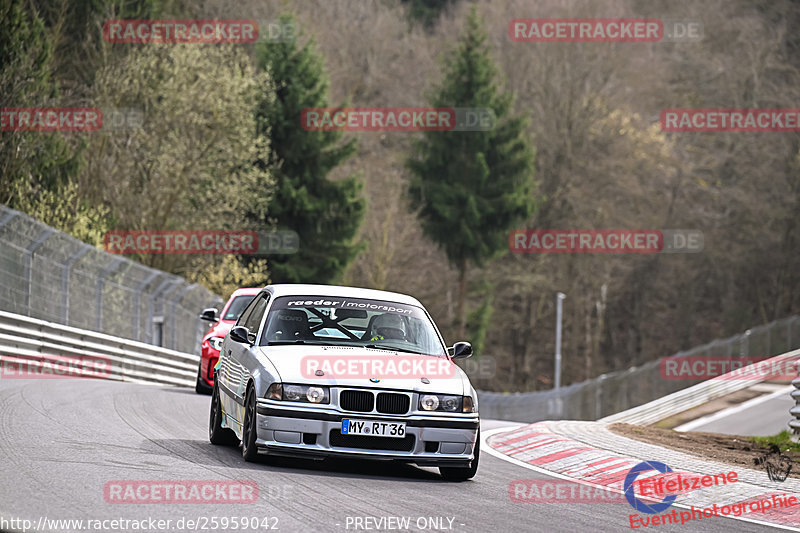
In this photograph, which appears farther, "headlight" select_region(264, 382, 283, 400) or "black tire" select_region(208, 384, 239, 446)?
"black tire" select_region(208, 384, 239, 446)

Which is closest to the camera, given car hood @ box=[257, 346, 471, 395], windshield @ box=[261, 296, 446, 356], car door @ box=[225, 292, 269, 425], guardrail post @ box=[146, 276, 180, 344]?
car hood @ box=[257, 346, 471, 395]

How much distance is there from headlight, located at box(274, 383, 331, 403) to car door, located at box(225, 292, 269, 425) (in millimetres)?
750

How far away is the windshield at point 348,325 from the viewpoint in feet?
35.8

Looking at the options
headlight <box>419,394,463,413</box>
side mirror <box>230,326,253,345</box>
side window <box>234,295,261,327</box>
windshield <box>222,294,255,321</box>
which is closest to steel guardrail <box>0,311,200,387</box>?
windshield <box>222,294,255,321</box>

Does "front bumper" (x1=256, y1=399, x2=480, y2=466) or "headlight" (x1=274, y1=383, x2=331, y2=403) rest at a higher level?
"headlight" (x1=274, y1=383, x2=331, y2=403)

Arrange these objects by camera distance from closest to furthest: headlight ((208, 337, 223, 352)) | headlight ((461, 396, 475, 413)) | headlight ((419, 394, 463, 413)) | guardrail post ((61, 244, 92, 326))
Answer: headlight ((419, 394, 463, 413)), headlight ((461, 396, 475, 413)), headlight ((208, 337, 223, 352)), guardrail post ((61, 244, 92, 326))

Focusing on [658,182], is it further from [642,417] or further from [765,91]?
[642,417]

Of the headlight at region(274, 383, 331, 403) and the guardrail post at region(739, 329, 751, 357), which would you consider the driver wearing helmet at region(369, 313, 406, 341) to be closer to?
the headlight at region(274, 383, 331, 403)

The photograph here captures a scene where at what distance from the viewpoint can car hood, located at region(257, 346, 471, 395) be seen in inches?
389

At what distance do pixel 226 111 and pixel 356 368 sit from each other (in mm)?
35166

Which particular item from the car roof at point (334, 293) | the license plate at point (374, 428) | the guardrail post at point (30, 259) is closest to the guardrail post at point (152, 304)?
the guardrail post at point (30, 259)

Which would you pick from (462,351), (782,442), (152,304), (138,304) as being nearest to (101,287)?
(138,304)

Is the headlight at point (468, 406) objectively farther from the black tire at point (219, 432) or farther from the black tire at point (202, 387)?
the black tire at point (202, 387)

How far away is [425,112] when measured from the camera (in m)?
62.4
